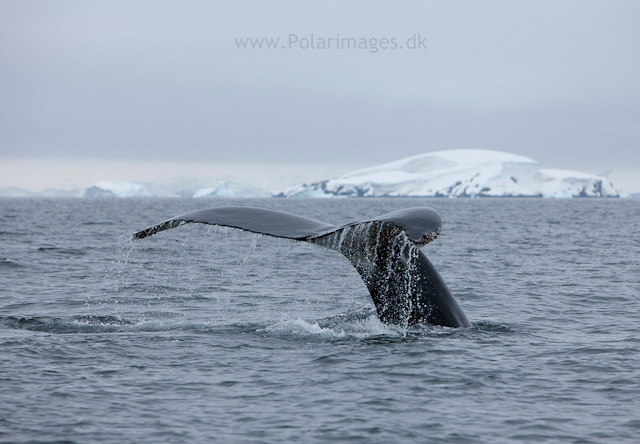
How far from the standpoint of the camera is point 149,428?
5.04m

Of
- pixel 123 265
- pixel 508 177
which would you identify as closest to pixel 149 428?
pixel 123 265

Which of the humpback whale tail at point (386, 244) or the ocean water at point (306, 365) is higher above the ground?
the humpback whale tail at point (386, 244)

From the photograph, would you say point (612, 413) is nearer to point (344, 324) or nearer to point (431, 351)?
point (431, 351)

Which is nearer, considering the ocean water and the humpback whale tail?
the ocean water

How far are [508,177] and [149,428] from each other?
192m

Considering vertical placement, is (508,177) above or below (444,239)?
above

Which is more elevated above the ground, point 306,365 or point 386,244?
point 386,244

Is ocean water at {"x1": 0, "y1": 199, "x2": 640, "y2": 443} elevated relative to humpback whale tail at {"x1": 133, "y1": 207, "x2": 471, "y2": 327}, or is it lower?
lower

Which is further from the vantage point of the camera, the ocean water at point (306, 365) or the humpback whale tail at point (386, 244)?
the humpback whale tail at point (386, 244)

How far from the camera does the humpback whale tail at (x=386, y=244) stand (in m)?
5.70

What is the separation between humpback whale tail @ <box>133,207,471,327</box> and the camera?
18.7 ft

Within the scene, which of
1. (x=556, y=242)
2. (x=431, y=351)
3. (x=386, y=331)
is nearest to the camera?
(x=431, y=351)

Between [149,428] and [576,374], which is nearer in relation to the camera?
[149,428]

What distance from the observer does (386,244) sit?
6.68 meters
